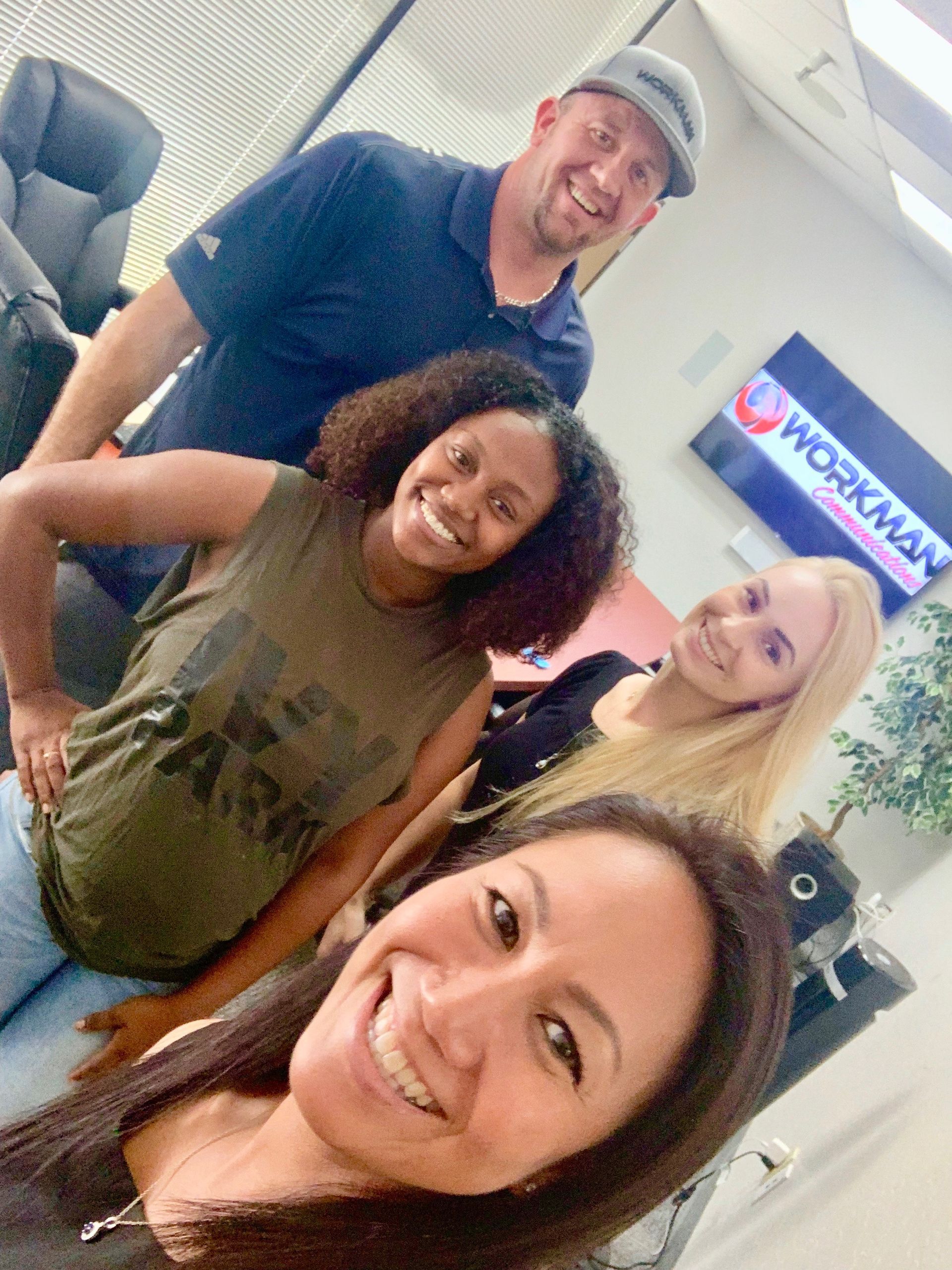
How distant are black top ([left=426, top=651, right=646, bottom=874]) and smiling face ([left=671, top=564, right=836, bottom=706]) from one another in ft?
0.56

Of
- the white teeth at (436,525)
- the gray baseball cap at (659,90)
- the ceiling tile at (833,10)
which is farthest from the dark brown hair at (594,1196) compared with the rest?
the ceiling tile at (833,10)

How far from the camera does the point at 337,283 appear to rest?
1315 mm

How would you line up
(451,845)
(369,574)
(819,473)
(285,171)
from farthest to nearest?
1. (819,473)
2. (451,845)
3. (285,171)
4. (369,574)

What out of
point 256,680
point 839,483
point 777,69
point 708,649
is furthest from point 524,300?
point 839,483

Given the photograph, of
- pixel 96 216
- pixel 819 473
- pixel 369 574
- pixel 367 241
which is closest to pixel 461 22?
pixel 96 216

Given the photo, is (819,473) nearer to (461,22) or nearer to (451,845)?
(461,22)

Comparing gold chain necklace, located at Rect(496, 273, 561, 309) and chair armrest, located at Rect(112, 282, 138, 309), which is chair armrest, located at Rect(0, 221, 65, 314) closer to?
gold chain necklace, located at Rect(496, 273, 561, 309)

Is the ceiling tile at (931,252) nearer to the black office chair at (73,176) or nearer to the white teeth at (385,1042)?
the black office chair at (73,176)

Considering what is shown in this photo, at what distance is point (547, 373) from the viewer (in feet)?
5.08

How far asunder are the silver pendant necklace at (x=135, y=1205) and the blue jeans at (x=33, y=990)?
0.30m

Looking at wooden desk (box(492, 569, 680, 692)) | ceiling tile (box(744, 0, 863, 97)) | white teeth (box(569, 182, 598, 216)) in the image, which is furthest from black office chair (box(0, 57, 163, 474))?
ceiling tile (box(744, 0, 863, 97))

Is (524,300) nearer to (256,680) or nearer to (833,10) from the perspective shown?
(256,680)

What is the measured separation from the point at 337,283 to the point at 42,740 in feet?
3.03

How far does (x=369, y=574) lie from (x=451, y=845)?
629 millimetres
